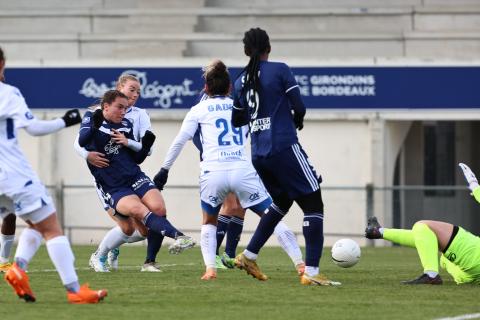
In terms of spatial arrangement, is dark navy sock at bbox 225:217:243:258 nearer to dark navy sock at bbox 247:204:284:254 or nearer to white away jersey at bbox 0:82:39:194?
dark navy sock at bbox 247:204:284:254

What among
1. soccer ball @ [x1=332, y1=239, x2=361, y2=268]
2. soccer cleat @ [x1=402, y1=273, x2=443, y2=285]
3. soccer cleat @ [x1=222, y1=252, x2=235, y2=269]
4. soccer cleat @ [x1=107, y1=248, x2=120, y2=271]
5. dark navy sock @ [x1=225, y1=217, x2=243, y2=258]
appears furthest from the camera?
dark navy sock @ [x1=225, y1=217, x2=243, y2=258]

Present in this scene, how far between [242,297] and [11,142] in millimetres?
2244

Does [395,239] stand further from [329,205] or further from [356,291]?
[329,205]

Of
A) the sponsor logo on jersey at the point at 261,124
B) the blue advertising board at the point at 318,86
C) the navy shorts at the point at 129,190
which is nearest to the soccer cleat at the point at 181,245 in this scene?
the sponsor logo on jersey at the point at 261,124

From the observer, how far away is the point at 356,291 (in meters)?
10.9

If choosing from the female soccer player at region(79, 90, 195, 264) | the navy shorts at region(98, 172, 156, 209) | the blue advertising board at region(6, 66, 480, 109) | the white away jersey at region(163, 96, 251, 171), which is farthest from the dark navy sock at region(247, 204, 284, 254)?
the blue advertising board at region(6, 66, 480, 109)

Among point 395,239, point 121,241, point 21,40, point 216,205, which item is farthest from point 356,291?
point 21,40

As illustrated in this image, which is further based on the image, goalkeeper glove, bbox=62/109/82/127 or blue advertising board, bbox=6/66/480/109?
blue advertising board, bbox=6/66/480/109

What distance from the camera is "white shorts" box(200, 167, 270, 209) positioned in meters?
12.1

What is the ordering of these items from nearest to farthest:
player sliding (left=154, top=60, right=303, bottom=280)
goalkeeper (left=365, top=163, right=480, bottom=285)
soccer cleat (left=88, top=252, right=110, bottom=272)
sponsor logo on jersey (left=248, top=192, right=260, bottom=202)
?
goalkeeper (left=365, top=163, right=480, bottom=285), player sliding (left=154, top=60, right=303, bottom=280), sponsor logo on jersey (left=248, top=192, right=260, bottom=202), soccer cleat (left=88, top=252, right=110, bottom=272)

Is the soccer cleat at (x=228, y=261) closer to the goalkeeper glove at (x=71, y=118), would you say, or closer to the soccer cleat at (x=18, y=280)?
the soccer cleat at (x=18, y=280)

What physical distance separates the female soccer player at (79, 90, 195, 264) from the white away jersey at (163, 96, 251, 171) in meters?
0.47

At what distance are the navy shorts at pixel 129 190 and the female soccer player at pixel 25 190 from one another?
287 cm

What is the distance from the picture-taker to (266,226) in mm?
11695
